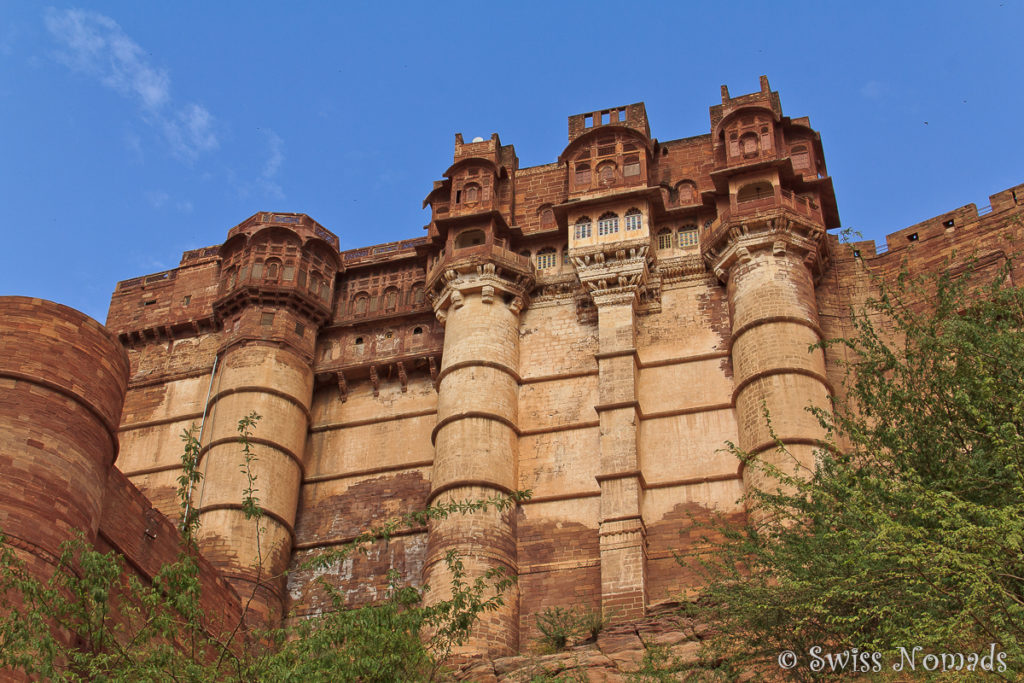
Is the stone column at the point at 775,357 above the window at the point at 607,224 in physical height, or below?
below

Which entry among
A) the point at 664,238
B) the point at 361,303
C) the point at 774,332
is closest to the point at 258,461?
the point at 361,303

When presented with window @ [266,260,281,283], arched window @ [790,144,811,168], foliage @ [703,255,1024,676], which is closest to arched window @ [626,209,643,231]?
arched window @ [790,144,811,168]

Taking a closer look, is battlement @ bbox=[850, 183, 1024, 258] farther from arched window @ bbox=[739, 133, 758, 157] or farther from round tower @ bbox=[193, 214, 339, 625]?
round tower @ bbox=[193, 214, 339, 625]

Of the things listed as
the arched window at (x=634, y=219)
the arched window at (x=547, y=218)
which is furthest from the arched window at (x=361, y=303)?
the arched window at (x=634, y=219)

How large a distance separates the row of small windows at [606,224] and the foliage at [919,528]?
818 cm

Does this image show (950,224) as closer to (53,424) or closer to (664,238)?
(664,238)

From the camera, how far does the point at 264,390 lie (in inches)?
847

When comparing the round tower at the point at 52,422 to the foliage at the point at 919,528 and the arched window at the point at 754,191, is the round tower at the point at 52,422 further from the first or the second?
the arched window at the point at 754,191

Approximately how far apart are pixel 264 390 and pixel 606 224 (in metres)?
6.08

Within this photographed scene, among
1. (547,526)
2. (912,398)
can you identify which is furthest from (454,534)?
(912,398)

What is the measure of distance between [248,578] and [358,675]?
9.00m

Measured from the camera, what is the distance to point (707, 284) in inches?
845

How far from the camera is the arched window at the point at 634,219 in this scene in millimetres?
21938

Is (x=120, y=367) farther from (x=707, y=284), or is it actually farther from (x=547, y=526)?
(x=707, y=284)
